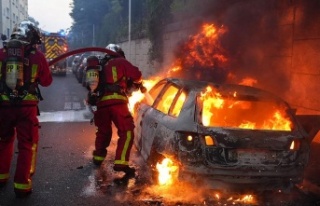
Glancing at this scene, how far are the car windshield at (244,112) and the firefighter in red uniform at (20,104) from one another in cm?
214

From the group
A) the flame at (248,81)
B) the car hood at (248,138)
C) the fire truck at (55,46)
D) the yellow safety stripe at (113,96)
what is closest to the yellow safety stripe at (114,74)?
the yellow safety stripe at (113,96)

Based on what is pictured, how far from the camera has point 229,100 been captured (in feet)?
15.7

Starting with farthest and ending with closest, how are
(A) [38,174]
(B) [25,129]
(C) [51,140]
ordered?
1. (C) [51,140]
2. (A) [38,174]
3. (B) [25,129]

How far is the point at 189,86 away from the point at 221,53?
540cm

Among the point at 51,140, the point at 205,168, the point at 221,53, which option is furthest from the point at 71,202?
the point at 221,53

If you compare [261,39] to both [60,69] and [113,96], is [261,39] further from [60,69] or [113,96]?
[60,69]

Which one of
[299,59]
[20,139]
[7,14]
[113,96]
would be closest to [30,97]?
[20,139]

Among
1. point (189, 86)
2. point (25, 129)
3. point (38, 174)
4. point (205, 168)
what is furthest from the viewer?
point (38, 174)

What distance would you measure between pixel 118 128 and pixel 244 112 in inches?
74.1

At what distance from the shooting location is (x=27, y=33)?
5.01m

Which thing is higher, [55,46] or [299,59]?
[55,46]

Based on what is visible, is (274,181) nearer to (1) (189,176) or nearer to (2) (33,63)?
(1) (189,176)

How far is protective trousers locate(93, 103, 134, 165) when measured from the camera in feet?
18.1

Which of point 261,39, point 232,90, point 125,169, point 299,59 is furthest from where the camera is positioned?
point 261,39
